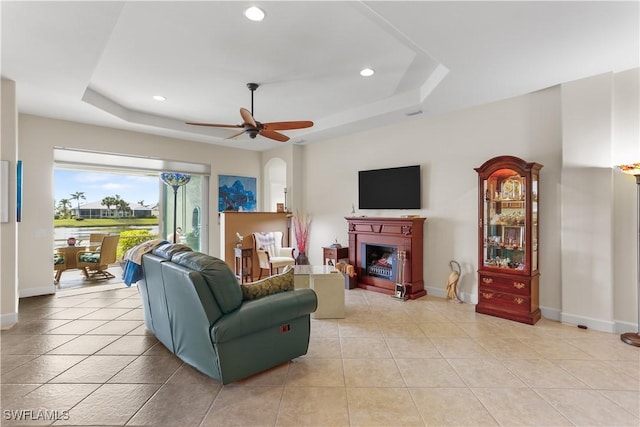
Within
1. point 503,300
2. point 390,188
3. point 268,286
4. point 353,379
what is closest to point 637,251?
point 503,300

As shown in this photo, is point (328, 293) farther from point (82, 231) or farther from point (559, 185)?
point (82, 231)

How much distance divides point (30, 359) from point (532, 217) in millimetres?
5316

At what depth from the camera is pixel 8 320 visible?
3537mm

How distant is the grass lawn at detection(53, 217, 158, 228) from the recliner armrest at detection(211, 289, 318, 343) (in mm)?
5838

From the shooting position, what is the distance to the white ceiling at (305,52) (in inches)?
91.4

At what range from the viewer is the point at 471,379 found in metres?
2.39

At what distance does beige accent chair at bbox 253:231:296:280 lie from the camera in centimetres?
561

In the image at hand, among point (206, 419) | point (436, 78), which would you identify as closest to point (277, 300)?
point (206, 419)

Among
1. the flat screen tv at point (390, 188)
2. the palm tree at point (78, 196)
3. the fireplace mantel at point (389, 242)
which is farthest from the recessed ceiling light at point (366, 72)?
the palm tree at point (78, 196)

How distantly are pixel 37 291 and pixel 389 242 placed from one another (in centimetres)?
554

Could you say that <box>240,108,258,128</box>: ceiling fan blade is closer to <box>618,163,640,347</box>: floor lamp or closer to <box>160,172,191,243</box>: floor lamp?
<box>160,172,191,243</box>: floor lamp

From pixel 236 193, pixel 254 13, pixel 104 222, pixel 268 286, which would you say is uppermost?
pixel 254 13

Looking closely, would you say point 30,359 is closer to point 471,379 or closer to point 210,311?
point 210,311

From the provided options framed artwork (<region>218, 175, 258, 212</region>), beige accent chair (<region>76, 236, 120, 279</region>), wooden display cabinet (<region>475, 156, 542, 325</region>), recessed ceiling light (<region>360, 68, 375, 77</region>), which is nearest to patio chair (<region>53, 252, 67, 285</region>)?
beige accent chair (<region>76, 236, 120, 279</region>)
